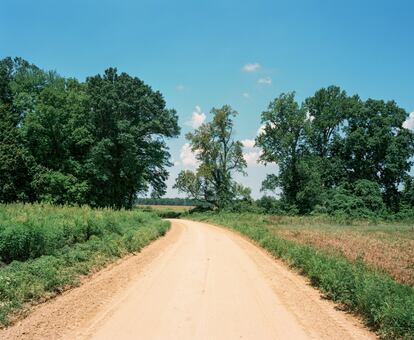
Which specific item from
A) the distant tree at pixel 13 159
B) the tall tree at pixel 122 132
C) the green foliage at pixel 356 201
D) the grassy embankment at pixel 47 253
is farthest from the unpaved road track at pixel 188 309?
the green foliage at pixel 356 201

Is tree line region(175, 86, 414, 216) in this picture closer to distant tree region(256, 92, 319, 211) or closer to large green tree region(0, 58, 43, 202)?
distant tree region(256, 92, 319, 211)

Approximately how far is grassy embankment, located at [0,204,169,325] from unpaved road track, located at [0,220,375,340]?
49 cm

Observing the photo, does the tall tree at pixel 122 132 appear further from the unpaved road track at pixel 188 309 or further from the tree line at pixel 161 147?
the unpaved road track at pixel 188 309

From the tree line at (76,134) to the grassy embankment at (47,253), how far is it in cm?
2981

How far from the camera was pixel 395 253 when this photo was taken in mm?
21250

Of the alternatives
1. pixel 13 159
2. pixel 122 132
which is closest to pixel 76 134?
pixel 122 132

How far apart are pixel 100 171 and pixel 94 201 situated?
409 centimetres

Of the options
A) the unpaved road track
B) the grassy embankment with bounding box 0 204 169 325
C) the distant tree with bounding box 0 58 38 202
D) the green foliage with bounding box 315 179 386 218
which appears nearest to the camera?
the unpaved road track

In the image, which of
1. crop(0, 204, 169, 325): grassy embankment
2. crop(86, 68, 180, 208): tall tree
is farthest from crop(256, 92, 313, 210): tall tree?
crop(0, 204, 169, 325): grassy embankment

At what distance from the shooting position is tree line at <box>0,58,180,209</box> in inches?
1929

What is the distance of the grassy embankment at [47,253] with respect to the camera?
33.2ft

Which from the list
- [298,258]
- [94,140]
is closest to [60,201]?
[94,140]

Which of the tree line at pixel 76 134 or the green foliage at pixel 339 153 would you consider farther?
the green foliage at pixel 339 153

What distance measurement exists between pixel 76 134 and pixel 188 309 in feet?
155
